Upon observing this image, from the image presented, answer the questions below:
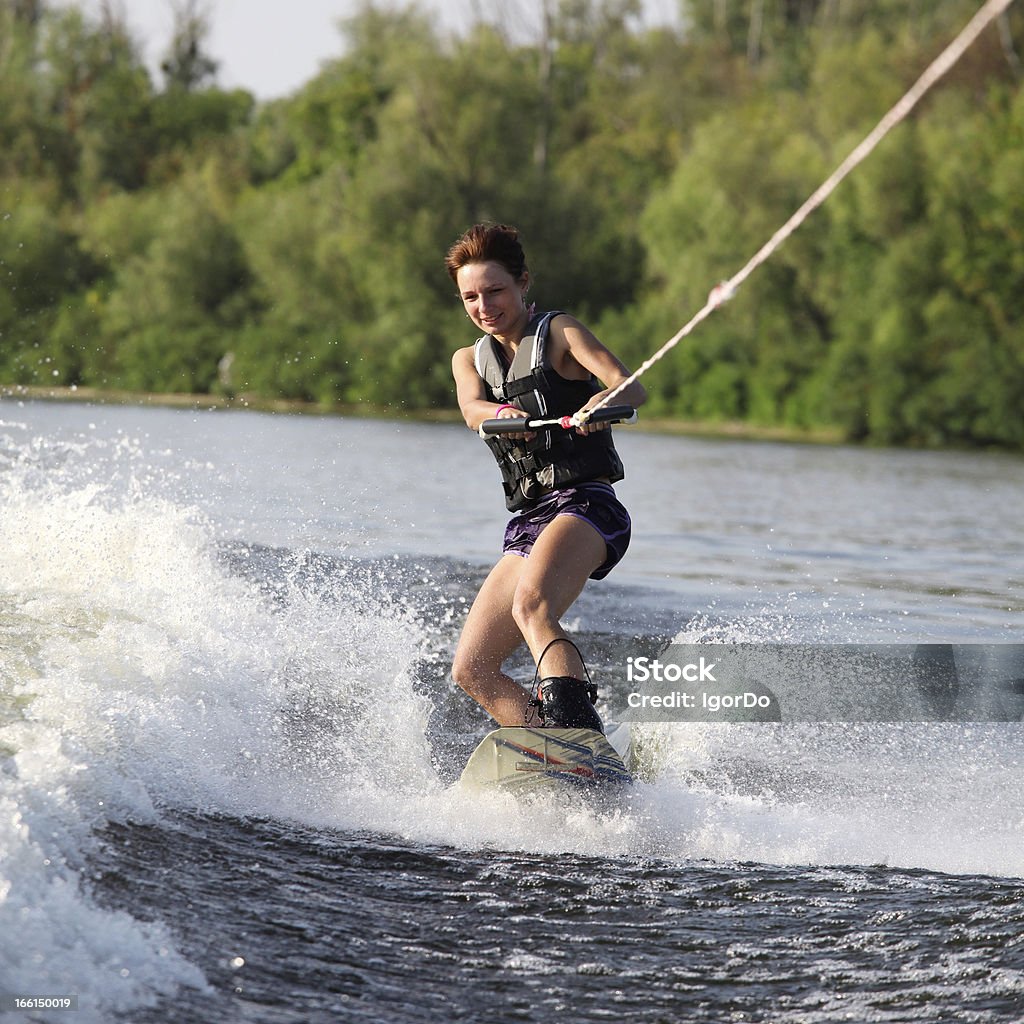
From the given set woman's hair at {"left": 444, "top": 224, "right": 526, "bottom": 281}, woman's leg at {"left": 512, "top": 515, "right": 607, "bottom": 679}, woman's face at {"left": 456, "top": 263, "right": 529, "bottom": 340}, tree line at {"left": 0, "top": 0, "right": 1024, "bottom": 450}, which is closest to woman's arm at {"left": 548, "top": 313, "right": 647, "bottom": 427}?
woman's face at {"left": 456, "top": 263, "right": 529, "bottom": 340}

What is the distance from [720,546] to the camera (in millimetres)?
11875

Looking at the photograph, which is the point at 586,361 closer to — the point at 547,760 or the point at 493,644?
the point at 493,644

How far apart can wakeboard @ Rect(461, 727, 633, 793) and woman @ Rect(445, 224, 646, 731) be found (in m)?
0.18

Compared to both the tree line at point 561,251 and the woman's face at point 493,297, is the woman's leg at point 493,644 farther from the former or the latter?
the tree line at point 561,251

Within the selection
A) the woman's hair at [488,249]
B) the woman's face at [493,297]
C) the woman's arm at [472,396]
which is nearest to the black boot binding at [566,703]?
the woman's arm at [472,396]

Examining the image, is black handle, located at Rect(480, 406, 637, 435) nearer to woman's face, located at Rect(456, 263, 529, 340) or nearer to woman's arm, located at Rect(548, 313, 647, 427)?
woman's arm, located at Rect(548, 313, 647, 427)

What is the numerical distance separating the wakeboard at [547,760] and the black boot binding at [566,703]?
4cm

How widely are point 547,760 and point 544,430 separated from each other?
1020 millimetres

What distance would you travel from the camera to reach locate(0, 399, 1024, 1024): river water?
121 inches

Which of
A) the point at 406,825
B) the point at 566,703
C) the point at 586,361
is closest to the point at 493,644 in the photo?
the point at 566,703

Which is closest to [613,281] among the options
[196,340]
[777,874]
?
[196,340]

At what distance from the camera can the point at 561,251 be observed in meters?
35.7

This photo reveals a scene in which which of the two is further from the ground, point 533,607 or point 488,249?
point 488,249

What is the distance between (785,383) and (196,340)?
48.5 ft
